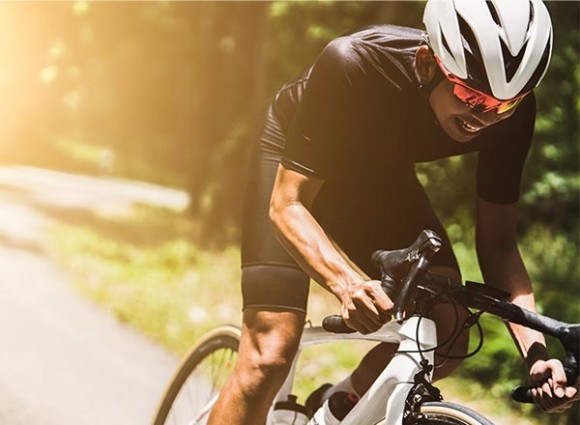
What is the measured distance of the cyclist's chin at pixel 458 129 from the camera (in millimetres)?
2487

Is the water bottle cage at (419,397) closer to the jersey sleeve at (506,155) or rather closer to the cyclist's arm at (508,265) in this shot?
the cyclist's arm at (508,265)


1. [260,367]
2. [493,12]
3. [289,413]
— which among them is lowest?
[289,413]

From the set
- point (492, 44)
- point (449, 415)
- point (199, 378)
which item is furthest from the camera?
point (199, 378)

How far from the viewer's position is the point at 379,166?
276 cm

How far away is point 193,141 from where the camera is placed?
6.96 m

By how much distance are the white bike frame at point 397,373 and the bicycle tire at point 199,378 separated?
2.23ft

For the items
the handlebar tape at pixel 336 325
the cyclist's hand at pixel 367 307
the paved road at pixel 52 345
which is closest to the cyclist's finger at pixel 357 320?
the cyclist's hand at pixel 367 307

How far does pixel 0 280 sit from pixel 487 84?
359 centimetres

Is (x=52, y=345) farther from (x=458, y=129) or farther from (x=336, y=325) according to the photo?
(x=458, y=129)

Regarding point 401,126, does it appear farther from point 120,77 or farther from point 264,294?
point 120,77

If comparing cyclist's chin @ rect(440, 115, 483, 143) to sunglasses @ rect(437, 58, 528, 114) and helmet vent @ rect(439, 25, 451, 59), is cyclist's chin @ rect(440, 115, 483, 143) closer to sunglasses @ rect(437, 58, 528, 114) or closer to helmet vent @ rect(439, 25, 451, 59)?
sunglasses @ rect(437, 58, 528, 114)

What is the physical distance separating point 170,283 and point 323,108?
146 inches

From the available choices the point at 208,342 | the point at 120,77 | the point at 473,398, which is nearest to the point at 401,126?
the point at 208,342

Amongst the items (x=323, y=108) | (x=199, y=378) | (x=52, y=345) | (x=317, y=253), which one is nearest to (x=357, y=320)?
(x=317, y=253)
